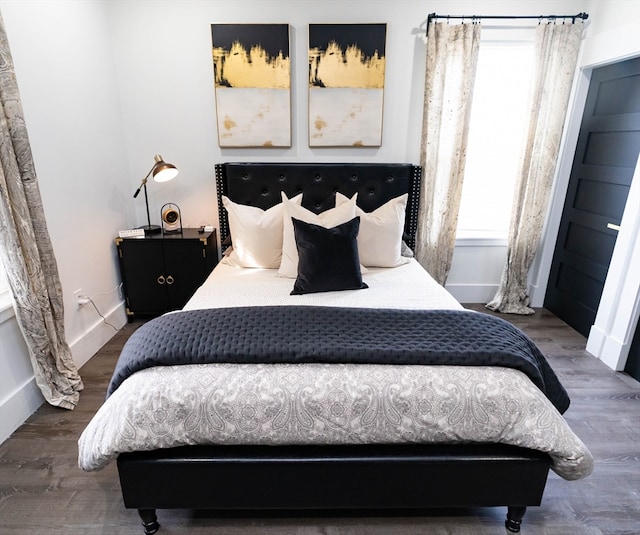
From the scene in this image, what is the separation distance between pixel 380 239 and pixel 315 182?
31.8 inches

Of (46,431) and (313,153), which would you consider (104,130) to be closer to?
(313,153)

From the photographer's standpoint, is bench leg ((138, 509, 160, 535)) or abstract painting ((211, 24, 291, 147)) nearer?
bench leg ((138, 509, 160, 535))

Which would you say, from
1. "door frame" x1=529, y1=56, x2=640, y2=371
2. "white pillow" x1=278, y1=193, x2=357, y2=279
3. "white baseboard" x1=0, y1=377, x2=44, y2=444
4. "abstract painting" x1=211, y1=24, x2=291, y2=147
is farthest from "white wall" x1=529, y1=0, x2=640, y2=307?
"white baseboard" x1=0, y1=377, x2=44, y2=444

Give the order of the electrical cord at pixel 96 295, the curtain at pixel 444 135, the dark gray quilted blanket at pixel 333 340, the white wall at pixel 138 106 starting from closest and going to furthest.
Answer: the dark gray quilted blanket at pixel 333 340 → the white wall at pixel 138 106 → the electrical cord at pixel 96 295 → the curtain at pixel 444 135

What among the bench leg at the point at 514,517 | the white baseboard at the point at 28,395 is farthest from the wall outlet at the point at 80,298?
the bench leg at the point at 514,517

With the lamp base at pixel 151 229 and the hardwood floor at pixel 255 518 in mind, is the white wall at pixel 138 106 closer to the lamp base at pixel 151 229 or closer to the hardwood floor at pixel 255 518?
the lamp base at pixel 151 229

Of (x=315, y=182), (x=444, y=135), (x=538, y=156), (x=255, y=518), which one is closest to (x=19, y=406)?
(x=255, y=518)

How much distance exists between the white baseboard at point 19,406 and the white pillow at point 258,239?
1.38 metres

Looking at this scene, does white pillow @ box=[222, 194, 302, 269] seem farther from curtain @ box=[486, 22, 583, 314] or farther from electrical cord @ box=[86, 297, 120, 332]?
curtain @ box=[486, 22, 583, 314]

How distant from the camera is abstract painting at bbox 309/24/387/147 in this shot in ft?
9.55

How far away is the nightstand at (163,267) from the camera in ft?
9.86

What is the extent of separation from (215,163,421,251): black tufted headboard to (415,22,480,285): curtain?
0.66ft

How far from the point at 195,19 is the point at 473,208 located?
2.70 m

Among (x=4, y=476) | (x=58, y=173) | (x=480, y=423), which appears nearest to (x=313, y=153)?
(x=58, y=173)
